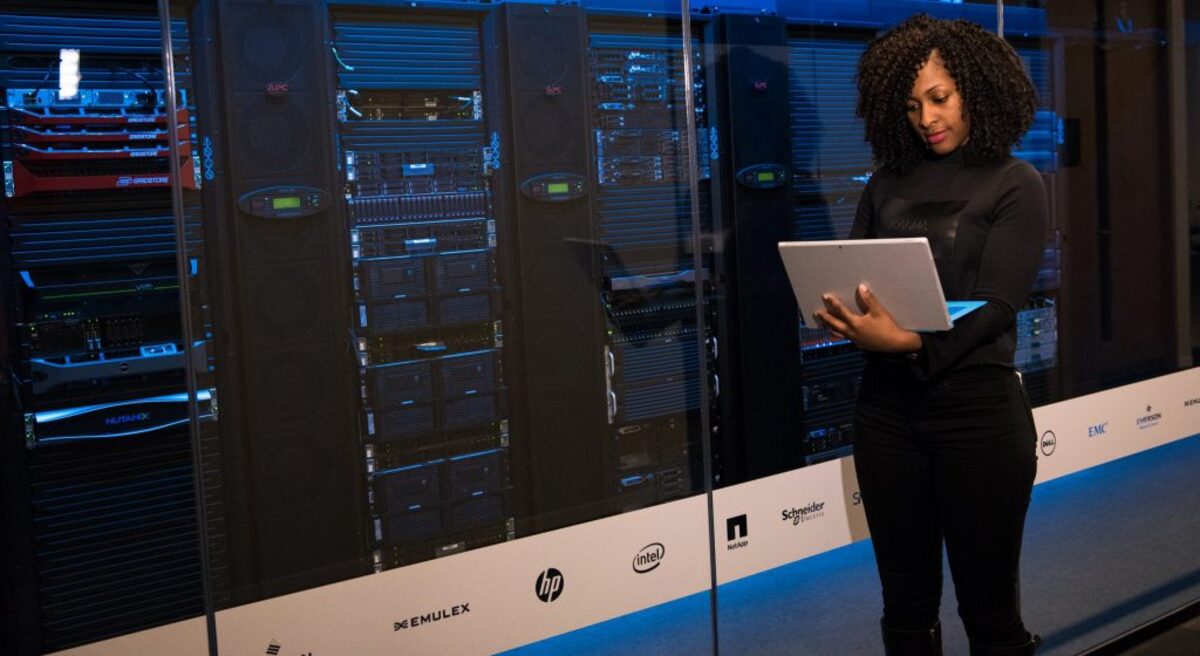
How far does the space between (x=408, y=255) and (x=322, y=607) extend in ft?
2.44

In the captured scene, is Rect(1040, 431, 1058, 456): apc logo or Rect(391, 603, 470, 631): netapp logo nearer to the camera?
Rect(391, 603, 470, 631): netapp logo

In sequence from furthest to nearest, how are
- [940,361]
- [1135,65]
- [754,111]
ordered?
1. [1135,65]
2. [754,111]
3. [940,361]

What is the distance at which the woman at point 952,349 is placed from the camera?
170 centimetres

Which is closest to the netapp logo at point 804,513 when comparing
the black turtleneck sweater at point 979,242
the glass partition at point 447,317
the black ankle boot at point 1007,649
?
the glass partition at point 447,317

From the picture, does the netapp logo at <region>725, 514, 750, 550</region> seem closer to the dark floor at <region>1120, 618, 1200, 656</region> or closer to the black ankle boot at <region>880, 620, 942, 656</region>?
the black ankle boot at <region>880, 620, 942, 656</region>

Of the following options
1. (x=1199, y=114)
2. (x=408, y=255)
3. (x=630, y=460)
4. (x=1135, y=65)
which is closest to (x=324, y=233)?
(x=408, y=255)

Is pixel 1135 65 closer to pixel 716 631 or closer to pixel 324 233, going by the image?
pixel 716 631

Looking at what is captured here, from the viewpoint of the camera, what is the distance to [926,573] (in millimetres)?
1816

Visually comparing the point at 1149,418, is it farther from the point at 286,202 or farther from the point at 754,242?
the point at 286,202

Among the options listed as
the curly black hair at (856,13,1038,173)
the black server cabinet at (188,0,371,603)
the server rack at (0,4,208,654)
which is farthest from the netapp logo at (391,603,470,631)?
the curly black hair at (856,13,1038,173)

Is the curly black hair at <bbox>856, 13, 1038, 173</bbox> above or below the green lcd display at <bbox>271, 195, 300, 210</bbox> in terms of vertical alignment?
above

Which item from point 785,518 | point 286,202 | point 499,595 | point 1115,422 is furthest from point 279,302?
point 1115,422

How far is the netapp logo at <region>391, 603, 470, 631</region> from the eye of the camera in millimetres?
2094

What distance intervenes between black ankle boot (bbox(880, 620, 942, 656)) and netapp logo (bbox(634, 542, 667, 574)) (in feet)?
2.33
